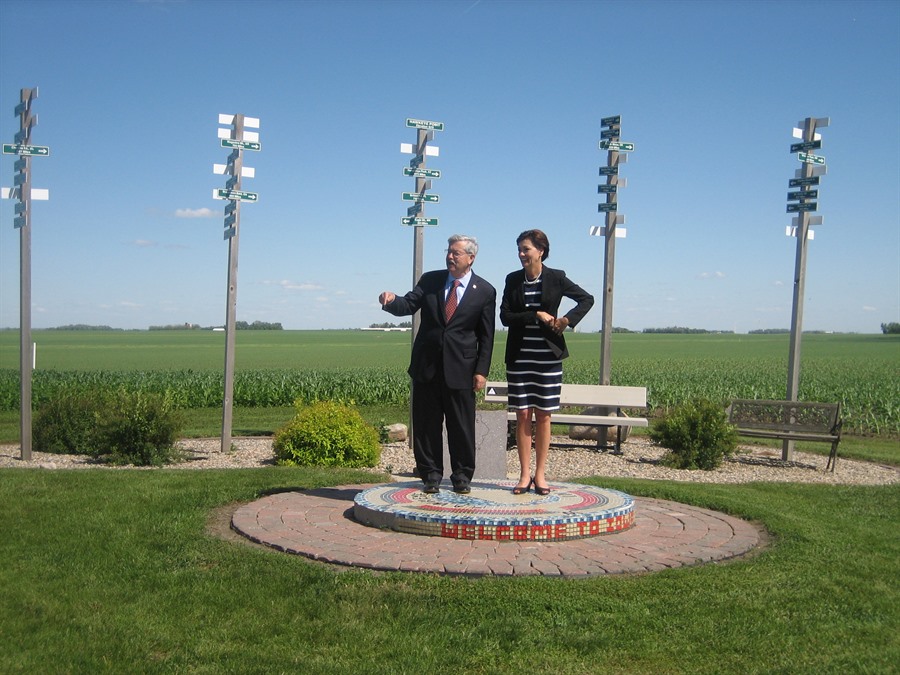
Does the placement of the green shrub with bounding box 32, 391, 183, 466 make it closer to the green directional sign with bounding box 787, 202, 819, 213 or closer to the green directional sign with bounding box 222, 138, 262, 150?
the green directional sign with bounding box 222, 138, 262, 150

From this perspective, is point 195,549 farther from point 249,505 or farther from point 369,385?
point 369,385

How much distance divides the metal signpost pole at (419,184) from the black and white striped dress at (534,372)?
501cm

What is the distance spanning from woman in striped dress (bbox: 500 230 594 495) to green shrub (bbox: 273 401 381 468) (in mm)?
3741

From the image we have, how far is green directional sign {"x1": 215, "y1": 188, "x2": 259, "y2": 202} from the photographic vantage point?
10.9 meters

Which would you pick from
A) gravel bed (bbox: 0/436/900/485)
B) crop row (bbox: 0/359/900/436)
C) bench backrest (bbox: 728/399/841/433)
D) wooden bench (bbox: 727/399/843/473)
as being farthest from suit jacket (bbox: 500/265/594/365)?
crop row (bbox: 0/359/900/436)

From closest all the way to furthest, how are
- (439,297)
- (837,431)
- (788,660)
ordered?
(788,660), (439,297), (837,431)

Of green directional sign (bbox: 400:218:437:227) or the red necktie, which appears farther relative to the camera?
green directional sign (bbox: 400:218:437:227)

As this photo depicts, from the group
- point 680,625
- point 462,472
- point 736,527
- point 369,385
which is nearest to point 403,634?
point 680,625

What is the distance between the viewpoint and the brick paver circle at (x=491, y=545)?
5109 mm

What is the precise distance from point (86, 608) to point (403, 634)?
163 centimetres

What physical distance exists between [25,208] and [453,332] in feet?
21.2

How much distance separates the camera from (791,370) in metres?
11.9

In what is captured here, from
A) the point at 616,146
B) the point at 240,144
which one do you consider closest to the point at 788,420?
the point at 616,146

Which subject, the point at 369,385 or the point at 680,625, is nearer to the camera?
the point at 680,625
